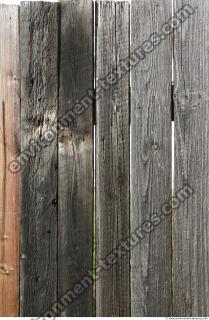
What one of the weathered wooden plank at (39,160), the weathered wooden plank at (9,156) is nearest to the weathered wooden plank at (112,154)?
the weathered wooden plank at (39,160)

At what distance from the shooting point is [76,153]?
3.35 meters

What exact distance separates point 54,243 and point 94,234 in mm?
211

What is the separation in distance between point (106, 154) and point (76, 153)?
6.0 inches

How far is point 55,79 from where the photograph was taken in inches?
132

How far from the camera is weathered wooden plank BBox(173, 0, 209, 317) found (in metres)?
3.35

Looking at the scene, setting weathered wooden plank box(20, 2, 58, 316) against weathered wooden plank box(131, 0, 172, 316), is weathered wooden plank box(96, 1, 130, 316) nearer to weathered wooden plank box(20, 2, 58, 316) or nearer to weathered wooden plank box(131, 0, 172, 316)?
weathered wooden plank box(131, 0, 172, 316)

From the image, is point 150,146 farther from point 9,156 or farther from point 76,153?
point 9,156

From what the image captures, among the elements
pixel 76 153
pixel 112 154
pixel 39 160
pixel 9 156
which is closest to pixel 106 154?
pixel 112 154

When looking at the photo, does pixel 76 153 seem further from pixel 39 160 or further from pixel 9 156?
pixel 9 156

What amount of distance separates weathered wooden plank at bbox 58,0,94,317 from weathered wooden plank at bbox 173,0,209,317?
45 centimetres

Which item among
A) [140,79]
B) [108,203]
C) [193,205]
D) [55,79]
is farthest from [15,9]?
[193,205]

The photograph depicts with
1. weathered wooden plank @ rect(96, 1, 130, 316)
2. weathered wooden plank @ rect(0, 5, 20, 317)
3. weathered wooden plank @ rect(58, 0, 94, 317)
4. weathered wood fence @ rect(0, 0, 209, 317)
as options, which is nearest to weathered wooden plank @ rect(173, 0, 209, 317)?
weathered wood fence @ rect(0, 0, 209, 317)

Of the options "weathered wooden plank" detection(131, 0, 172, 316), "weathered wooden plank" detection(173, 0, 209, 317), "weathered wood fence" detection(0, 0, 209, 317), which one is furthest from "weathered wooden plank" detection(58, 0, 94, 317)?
"weathered wooden plank" detection(173, 0, 209, 317)

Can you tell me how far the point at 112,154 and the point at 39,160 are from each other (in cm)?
37
